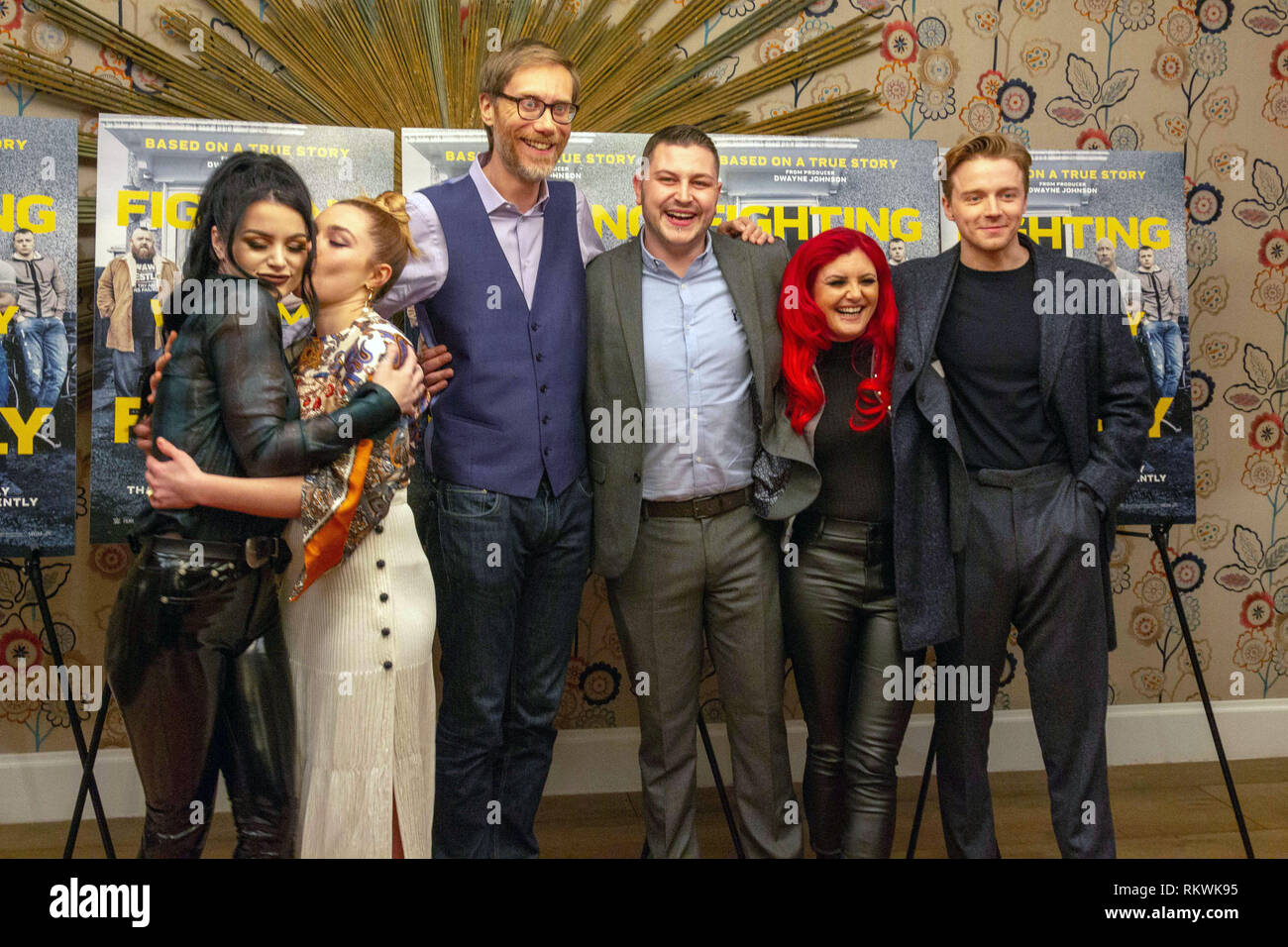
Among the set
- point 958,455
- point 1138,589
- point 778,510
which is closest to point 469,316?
point 778,510

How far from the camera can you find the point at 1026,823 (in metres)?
2.88

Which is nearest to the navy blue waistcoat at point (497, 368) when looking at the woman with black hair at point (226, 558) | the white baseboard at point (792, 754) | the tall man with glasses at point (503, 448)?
the tall man with glasses at point (503, 448)

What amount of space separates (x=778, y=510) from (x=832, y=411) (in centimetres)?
24

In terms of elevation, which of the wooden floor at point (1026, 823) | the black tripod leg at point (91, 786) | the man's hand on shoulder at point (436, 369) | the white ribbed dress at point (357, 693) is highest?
the man's hand on shoulder at point (436, 369)

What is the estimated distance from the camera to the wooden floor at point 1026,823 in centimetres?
269

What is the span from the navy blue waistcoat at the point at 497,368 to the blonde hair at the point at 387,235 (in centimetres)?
21

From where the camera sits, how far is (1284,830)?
Result: 279 cm

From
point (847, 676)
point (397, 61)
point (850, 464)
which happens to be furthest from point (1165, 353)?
point (397, 61)

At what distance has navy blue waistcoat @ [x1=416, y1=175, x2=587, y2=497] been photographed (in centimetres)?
212

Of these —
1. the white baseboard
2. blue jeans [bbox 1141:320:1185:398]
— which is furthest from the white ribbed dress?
blue jeans [bbox 1141:320:1185:398]

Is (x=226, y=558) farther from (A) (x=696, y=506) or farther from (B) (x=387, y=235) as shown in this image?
(A) (x=696, y=506)

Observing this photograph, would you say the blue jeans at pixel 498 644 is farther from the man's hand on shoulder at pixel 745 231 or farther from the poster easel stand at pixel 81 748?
the poster easel stand at pixel 81 748

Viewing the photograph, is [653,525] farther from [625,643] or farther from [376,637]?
[376,637]

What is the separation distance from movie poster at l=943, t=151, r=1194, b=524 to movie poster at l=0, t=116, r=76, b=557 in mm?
2378
